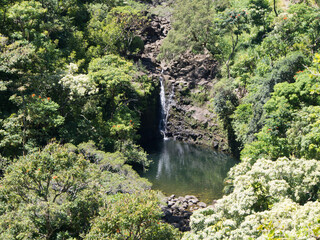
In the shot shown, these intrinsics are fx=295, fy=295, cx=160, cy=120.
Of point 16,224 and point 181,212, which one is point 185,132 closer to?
point 181,212

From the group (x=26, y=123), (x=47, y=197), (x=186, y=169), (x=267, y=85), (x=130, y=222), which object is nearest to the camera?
(x=130, y=222)

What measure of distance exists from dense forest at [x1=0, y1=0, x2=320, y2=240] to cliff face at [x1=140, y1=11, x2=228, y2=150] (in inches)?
24.9

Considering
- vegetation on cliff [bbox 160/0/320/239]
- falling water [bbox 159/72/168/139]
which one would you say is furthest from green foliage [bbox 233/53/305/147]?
falling water [bbox 159/72/168/139]

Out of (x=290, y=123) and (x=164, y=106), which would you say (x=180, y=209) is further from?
(x=164, y=106)

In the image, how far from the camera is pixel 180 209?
22.8 metres

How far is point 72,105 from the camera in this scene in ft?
84.8

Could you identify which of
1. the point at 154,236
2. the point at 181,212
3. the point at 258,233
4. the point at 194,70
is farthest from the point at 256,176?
the point at 194,70

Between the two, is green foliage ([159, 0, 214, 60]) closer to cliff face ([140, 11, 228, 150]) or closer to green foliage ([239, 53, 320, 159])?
cliff face ([140, 11, 228, 150])

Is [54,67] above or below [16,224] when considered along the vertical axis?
above

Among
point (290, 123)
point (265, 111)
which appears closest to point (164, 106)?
point (265, 111)

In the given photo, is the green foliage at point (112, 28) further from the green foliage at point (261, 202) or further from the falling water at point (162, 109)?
the green foliage at point (261, 202)

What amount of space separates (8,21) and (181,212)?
866 inches

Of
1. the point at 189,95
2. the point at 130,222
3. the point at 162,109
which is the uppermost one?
the point at 189,95

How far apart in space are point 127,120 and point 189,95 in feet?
54.7
